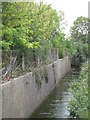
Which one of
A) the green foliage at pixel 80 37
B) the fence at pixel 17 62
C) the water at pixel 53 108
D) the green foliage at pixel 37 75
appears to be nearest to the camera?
the fence at pixel 17 62

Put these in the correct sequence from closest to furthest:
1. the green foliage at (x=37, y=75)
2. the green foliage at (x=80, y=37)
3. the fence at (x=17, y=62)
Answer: the fence at (x=17, y=62) < the green foliage at (x=37, y=75) < the green foliage at (x=80, y=37)

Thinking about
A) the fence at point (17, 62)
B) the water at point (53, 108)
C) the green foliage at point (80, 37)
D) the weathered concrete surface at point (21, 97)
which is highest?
the green foliage at point (80, 37)

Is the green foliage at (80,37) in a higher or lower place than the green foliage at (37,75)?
higher

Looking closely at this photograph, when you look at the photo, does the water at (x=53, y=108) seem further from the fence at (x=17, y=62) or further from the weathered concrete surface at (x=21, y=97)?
the fence at (x=17, y=62)

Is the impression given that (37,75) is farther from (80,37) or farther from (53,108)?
(80,37)

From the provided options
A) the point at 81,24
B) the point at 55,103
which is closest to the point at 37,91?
the point at 55,103

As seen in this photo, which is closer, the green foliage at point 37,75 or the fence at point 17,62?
the fence at point 17,62

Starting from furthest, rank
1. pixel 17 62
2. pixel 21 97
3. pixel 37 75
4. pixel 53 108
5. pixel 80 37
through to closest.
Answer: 1. pixel 80 37
2. pixel 37 75
3. pixel 53 108
4. pixel 17 62
5. pixel 21 97

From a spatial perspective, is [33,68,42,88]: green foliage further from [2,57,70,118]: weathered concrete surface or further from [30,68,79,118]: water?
[30,68,79,118]: water

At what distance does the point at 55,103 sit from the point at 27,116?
339 centimetres

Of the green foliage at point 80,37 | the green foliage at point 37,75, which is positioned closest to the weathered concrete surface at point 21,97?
the green foliage at point 37,75

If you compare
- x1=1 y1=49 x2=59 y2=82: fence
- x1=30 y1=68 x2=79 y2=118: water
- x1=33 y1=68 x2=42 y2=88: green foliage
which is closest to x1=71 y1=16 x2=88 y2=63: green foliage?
x1=30 y1=68 x2=79 y2=118: water

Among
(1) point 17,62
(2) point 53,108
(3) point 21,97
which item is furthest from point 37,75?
(3) point 21,97

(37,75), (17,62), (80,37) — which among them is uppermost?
(80,37)
